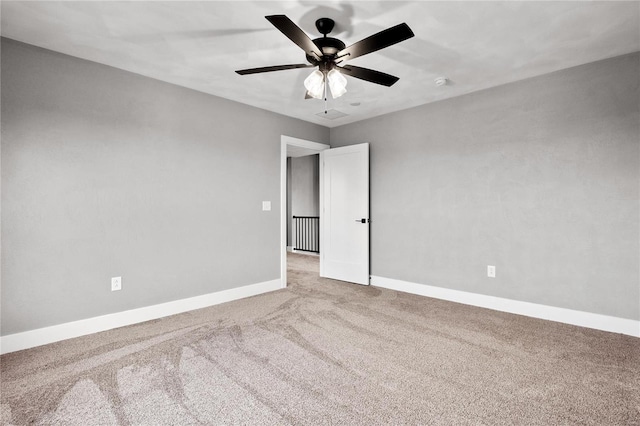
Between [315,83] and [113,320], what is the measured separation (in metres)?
2.80

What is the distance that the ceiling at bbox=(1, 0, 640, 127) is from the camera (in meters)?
2.11

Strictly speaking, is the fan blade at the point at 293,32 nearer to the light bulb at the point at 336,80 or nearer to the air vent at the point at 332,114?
the light bulb at the point at 336,80

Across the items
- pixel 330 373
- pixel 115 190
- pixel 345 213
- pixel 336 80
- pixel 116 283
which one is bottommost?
pixel 330 373

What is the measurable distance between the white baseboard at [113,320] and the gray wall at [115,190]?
0.21ft

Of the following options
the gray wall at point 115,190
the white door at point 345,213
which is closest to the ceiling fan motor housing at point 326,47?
the gray wall at point 115,190

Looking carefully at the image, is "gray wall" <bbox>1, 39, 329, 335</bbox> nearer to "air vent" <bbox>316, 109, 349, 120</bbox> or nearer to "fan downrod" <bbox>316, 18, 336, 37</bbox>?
"air vent" <bbox>316, 109, 349, 120</bbox>

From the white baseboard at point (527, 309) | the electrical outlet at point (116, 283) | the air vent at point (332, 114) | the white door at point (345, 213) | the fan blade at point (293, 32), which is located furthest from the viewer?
the white door at point (345, 213)

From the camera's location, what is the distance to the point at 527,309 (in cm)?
330

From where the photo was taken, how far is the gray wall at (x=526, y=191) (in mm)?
2838

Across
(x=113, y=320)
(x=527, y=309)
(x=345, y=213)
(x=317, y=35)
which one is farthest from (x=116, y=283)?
(x=527, y=309)

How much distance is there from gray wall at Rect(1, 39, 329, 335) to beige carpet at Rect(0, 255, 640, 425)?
46cm

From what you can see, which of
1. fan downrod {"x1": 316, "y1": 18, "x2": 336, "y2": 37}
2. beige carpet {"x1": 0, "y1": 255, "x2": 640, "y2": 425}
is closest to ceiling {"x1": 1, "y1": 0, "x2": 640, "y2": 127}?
fan downrod {"x1": 316, "y1": 18, "x2": 336, "y2": 37}

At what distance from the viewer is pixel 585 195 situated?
2.99 metres

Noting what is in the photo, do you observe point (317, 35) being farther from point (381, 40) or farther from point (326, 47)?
point (381, 40)
